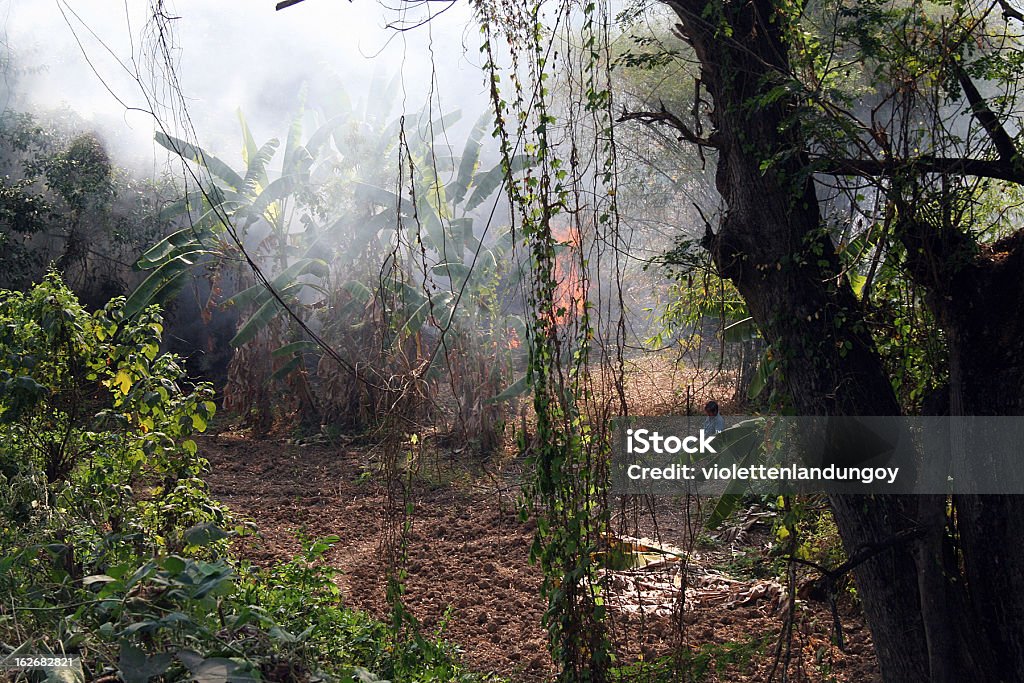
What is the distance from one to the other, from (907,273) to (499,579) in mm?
3217

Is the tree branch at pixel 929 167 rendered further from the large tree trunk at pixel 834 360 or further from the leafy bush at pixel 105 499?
the leafy bush at pixel 105 499

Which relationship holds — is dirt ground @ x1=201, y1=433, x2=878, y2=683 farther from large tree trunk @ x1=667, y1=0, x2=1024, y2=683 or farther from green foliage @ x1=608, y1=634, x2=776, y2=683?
large tree trunk @ x1=667, y1=0, x2=1024, y2=683

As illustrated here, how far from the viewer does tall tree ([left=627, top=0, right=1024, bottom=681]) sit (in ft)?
8.64

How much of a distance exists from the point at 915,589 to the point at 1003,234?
1.40 m

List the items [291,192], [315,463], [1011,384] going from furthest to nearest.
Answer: [291,192]
[315,463]
[1011,384]

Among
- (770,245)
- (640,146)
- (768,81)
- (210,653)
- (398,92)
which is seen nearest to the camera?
(210,653)

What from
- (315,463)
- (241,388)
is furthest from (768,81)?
(241,388)

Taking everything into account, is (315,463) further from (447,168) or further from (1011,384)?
(1011,384)

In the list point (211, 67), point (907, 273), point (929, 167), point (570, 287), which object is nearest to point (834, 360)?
point (907, 273)

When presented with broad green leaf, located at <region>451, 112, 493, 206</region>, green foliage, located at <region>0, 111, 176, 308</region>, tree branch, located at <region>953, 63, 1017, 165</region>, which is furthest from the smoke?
tree branch, located at <region>953, 63, 1017, 165</region>

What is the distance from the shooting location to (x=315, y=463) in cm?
798

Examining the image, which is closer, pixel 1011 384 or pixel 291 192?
pixel 1011 384

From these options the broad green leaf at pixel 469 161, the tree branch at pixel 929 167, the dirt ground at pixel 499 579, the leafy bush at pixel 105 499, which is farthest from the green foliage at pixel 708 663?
the broad green leaf at pixel 469 161

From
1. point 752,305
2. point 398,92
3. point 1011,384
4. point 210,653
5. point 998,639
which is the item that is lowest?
point 998,639
